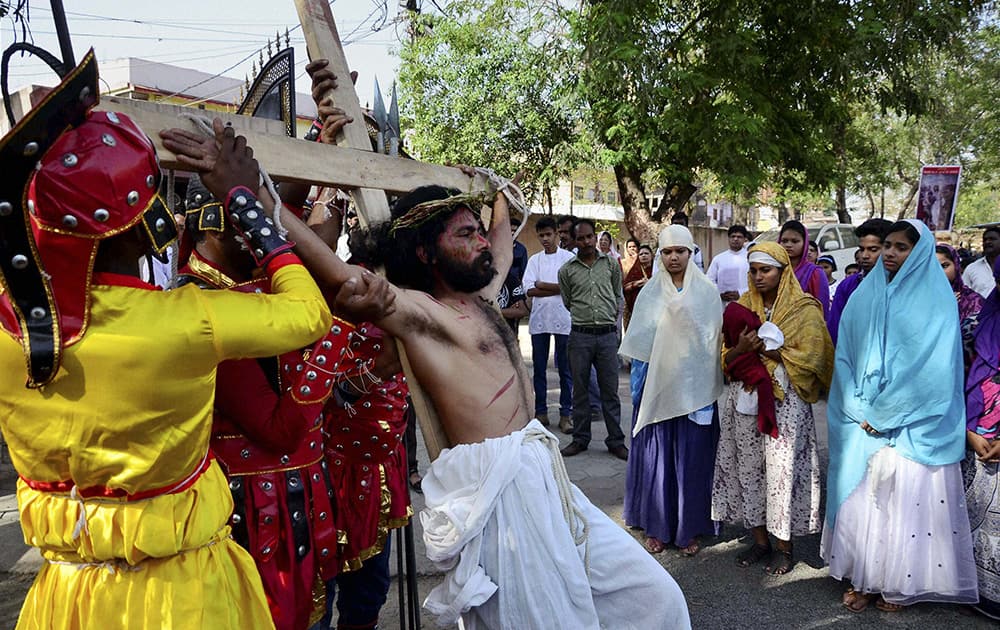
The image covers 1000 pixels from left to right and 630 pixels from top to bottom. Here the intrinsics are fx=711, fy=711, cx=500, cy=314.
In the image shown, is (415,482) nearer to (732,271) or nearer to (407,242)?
(407,242)

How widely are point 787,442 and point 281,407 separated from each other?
3.17 meters

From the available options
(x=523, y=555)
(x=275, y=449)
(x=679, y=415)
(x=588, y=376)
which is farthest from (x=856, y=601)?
(x=275, y=449)

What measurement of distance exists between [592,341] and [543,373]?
114cm

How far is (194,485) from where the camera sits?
172 cm

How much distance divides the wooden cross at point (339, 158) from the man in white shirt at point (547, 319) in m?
5.18

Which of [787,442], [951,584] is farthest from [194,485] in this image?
[951,584]

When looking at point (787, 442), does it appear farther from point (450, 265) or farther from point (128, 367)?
point (128, 367)

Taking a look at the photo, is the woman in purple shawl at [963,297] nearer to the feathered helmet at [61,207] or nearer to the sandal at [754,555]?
the sandal at [754,555]

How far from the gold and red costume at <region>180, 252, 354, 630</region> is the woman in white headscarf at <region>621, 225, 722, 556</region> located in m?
2.84

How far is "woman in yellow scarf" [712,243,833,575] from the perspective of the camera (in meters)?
4.21

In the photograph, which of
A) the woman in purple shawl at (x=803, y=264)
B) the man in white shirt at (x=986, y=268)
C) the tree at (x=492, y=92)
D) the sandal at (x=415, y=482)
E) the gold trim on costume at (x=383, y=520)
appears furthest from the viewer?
the tree at (x=492, y=92)

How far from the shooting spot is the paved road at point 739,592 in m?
3.73

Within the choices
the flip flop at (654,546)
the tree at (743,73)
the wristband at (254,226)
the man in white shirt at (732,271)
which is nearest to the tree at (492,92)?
the tree at (743,73)

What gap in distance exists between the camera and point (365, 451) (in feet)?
9.04
